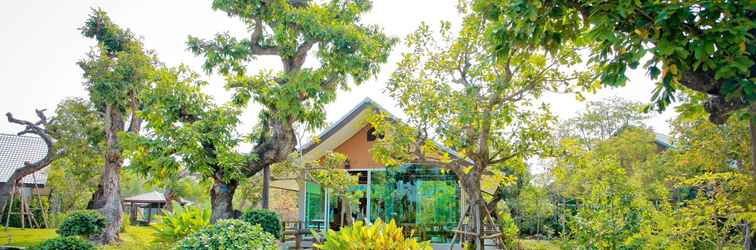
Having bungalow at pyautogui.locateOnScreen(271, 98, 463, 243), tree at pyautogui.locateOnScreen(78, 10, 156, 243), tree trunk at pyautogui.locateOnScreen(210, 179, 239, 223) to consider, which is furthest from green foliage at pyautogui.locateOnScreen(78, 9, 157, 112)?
bungalow at pyautogui.locateOnScreen(271, 98, 463, 243)

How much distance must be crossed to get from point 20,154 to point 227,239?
2532cm

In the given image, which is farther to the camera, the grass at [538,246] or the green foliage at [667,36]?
the grass at [538,246]

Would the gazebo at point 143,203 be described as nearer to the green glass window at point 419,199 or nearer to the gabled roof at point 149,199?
the gabled roof at point 149,199

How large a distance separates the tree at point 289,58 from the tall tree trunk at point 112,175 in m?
5.94

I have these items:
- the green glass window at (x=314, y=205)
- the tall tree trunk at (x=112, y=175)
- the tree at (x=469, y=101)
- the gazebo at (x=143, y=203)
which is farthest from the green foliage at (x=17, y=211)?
the tree at (x=469, y=101)

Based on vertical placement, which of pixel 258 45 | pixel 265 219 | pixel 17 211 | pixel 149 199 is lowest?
pixel 17 211

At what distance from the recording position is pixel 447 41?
8.99m

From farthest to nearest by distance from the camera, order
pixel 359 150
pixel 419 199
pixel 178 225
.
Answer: pixel 359 150 → pixel 419 199 → pixel 178 225

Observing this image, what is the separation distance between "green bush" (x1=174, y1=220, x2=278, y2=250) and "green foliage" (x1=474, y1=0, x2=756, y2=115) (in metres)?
3.53

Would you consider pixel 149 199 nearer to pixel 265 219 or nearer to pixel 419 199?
pixel 419 199

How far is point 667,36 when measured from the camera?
107 inches

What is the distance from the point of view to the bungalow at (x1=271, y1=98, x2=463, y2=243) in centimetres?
1267

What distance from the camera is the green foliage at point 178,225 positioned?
650 cm

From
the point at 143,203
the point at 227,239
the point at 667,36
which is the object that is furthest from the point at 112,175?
the point at 143,203
